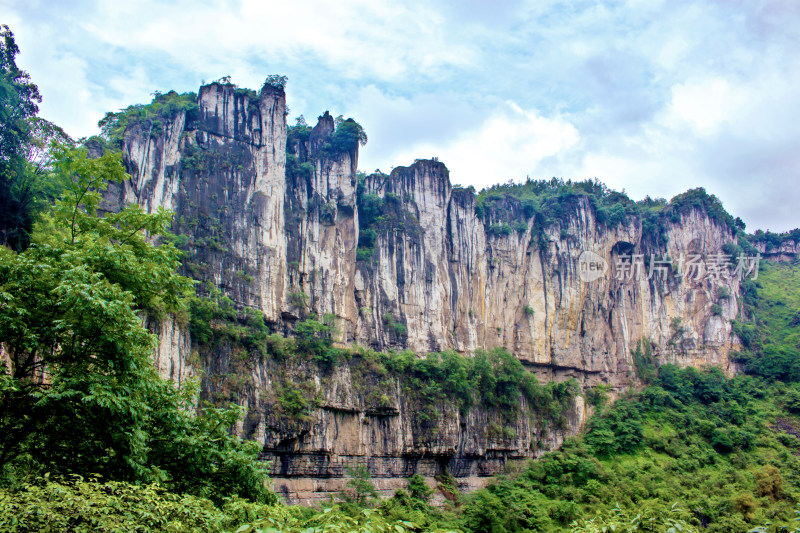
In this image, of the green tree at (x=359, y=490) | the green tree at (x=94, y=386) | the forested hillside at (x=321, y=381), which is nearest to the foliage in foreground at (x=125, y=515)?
the forested hillside at (x=321, y=381)

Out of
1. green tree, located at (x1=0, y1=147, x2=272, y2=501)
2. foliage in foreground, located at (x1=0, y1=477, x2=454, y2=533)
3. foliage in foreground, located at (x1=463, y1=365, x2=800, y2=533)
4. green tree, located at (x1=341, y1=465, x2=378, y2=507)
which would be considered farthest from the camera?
green tree, located at (x1=341, y1=465, x2=378, y2=507)

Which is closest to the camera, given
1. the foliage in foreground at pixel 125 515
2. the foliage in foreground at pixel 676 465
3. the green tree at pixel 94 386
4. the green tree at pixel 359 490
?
the foliage in foreground at pixel 125 515

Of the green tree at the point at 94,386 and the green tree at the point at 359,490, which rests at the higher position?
the green tree at the point at 94,386

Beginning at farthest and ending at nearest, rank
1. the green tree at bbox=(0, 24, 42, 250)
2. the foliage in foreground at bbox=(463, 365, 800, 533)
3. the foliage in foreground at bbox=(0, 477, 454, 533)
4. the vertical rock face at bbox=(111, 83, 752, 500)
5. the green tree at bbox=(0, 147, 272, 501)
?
the vertical rock face at bbox=(111, 83, 752, 500), the foliage in foreground at bbox=(463, 365, 800, 533), the green tree at bbox=(0, 24, 42, 250), the green tree at bbox=(0, 147, 272, 501), the foliage in foreground at bbox=(0, 477, 454, 533)

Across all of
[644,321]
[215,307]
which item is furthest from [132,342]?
[644,321]

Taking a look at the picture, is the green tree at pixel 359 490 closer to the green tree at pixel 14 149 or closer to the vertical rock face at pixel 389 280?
the vertical rock face at pixel 389 280

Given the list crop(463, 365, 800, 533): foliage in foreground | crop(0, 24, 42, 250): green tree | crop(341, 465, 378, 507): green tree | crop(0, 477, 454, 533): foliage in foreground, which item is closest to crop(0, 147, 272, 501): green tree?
crop(0, 477, 454, 533): foliage in foreground

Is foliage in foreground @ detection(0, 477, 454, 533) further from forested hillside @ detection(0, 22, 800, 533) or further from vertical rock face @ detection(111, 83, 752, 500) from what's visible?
vertical rock face @ detection(111, 83, 752, 500)

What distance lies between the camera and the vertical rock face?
30.0m

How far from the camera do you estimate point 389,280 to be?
37.9 m

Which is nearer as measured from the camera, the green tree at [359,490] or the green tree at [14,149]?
the green tree at [14,149]

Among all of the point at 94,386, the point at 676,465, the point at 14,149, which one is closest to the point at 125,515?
the point at 94,386

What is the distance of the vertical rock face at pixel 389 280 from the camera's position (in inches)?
1180

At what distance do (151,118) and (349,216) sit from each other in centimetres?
1195
